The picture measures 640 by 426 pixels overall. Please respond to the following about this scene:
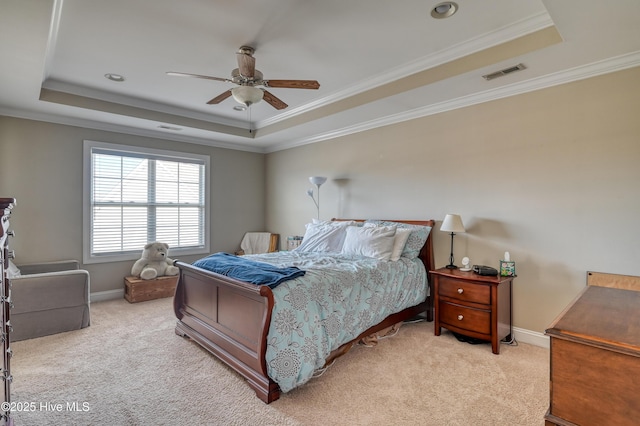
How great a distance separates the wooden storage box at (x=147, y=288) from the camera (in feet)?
14.2

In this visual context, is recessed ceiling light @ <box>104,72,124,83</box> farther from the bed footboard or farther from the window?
the bed footboard

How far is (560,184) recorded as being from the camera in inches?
113

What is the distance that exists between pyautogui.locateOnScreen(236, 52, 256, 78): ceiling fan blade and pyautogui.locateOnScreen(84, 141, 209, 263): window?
306cm

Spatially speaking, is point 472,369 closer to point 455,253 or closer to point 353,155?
point 455,253

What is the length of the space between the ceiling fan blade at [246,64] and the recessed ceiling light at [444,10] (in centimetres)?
140

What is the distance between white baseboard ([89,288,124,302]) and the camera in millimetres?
4423

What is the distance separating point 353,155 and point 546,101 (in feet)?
7.73

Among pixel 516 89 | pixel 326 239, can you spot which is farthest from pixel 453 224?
pixel 326 239

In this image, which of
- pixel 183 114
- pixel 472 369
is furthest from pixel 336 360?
pixel 183 114

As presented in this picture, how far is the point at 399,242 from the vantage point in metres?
3.48

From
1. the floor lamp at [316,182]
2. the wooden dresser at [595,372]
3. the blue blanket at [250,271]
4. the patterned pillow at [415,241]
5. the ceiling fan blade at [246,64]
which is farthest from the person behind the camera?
the floor lamp at [316,182]

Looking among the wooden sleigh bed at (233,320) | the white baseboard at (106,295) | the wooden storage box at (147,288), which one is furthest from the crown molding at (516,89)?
the white baseboard at (106,295)

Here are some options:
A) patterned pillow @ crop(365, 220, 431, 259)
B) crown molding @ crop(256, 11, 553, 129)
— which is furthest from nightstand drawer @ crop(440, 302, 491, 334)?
crown molding @ crop(256, 11, 553, 129)

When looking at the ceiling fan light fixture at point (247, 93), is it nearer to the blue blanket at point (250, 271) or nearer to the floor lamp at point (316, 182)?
the blue blanket at point (250, 271)
